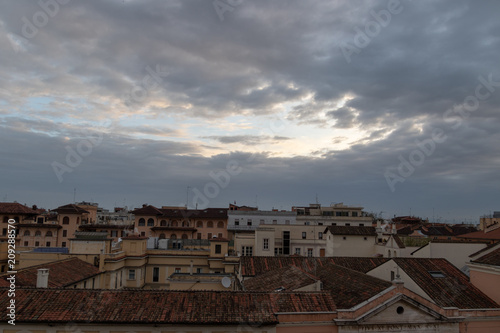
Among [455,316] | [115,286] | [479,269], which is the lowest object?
[115,286]

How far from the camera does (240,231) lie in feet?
261

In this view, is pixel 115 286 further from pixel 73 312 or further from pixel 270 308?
pixel 270 308

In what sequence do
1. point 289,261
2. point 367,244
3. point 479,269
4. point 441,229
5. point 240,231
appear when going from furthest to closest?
point 441,229 → point 240,231 → point 367,244 → point 289,261 → point 479,269

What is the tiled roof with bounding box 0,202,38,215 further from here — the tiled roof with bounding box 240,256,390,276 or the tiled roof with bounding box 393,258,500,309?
the tiled roof with bounding box 393,258,500,309

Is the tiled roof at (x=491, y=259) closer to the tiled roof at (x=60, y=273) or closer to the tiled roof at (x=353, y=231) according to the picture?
the tiled roof at (x=60, y=273)

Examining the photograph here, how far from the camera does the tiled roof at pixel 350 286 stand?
68.3 ft

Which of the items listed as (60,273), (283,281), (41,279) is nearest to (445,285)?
(283,281)

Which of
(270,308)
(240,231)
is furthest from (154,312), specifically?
(240,231)

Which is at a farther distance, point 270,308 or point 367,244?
point 367,244

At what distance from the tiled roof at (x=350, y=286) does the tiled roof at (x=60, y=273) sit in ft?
62.3

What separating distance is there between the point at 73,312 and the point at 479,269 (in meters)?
24.6

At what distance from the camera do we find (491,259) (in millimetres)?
25562

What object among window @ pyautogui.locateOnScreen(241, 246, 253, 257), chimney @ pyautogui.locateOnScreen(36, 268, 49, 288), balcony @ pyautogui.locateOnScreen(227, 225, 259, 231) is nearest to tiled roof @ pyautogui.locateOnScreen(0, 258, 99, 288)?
chimney @ pyautogui.locateOnScreen(36, 268, 49, 288)

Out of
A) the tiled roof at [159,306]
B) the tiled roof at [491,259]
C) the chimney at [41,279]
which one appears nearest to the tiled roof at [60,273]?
the chimney at [41,279]
